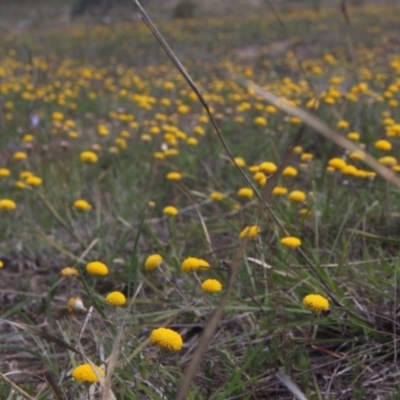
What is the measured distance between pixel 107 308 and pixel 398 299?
3.22 feet

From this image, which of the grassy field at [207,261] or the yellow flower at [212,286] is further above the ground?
the yellow flower at [212,286]

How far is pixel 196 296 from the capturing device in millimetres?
2219

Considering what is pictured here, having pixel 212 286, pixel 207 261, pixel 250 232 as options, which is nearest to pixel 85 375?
pixel 212 286

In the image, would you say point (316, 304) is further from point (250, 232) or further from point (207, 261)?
point (207, 261)

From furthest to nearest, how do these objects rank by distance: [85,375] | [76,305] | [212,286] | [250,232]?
[76,305], [212,286], [85,375], [250,232]

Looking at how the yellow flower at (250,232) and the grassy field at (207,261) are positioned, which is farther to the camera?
the grassy field at (207,261)

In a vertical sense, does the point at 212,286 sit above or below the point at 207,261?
above

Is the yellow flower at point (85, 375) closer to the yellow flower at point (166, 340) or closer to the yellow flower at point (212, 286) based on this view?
the yellow flower at point (166, 340)

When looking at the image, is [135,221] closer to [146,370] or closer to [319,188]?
[319,188]

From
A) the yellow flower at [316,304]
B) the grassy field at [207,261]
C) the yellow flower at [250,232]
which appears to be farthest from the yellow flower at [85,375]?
the yellow flower at [316,304]

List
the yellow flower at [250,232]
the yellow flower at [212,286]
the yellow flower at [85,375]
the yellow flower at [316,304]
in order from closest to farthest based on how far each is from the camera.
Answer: the yellow flower at [250,232] → the yellow flower at [85,375] → the yellow flower at [316,304] → the yellow flower at [212,286]

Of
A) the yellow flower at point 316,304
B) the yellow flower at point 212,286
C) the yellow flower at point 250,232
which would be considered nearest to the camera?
the yellow flower at point 250,232

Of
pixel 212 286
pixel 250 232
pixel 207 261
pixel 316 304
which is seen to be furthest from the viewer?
pixel 207 261

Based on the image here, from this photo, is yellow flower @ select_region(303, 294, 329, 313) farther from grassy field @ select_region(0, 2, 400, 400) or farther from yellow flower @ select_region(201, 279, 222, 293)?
yellow flower @ select_region(201, 279, 222, 293)
